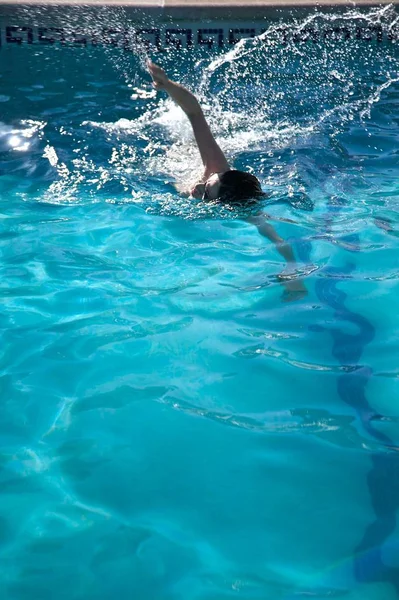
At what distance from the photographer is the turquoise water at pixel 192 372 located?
2043 mm

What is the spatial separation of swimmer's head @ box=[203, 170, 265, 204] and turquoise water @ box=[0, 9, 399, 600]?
0.43ft

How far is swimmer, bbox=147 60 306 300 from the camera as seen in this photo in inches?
151

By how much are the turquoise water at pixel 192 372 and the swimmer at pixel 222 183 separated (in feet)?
0.24

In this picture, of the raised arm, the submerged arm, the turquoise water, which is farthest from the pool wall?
the submerged arm

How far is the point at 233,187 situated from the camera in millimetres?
4242

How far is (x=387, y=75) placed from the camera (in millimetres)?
7754

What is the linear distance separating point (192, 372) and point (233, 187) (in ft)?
5.56

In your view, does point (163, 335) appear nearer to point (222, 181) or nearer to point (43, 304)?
point (43, 304)

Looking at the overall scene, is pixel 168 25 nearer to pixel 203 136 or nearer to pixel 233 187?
pixel 203 136

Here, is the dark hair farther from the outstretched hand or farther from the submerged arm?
the outstretched hand

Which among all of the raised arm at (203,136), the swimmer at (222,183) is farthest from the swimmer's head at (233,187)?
the raised arm at (203,136)

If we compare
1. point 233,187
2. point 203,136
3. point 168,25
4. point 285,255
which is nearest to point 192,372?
point 285,255

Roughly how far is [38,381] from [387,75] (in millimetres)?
6357

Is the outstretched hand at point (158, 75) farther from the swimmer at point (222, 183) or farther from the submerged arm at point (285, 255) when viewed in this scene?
the submerged arm at point (285, 255)
